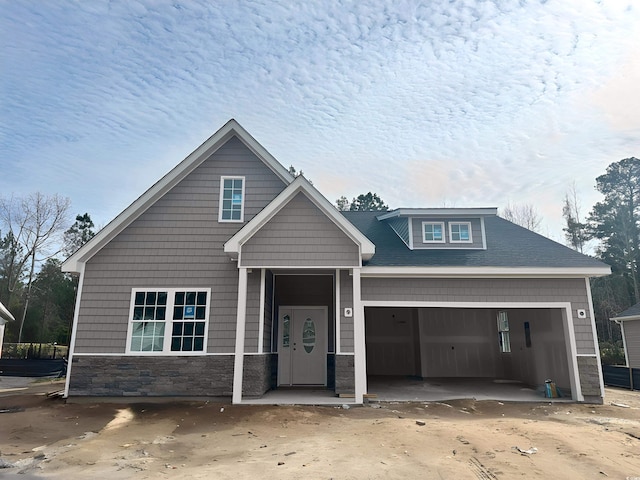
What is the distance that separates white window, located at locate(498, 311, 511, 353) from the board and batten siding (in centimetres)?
974

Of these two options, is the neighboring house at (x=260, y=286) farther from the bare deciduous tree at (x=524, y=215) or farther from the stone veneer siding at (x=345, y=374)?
the bare deciduous tree at (x=524, y=215)

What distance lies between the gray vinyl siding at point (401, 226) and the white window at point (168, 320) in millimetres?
6175

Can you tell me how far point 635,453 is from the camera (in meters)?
5.85

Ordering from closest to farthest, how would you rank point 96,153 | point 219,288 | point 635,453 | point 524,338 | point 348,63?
point 635,453 → point 348,63 → point 219,288 → point 524,338 → point 96,153

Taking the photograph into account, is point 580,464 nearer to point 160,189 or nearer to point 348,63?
point 348,63

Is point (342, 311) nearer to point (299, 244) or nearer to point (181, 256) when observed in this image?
point (299, 244)

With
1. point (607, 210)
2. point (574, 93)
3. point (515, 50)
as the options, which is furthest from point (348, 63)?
point (607, 210)

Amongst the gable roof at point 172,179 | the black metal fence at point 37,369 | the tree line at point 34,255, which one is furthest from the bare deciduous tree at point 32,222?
the gable roof at point 172,179

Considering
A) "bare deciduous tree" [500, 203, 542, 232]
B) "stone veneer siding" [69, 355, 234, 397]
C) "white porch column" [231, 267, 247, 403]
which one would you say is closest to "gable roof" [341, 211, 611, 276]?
"white porch column" [231, 267, 247, 403]

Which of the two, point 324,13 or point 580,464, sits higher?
point 324,13

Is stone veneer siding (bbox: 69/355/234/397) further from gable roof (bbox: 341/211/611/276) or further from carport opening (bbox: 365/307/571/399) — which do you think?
carport opening (bbox: 365/307/571/399)

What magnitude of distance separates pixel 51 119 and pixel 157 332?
24.2ft

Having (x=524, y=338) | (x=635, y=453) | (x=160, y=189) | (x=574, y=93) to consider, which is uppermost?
(x=574, y=93)

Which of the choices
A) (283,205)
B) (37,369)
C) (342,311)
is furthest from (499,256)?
(37,369)
